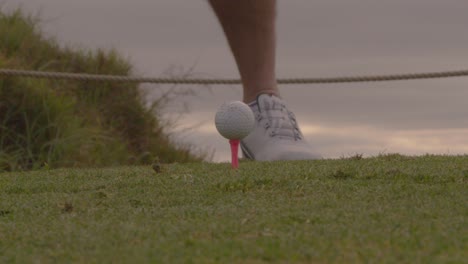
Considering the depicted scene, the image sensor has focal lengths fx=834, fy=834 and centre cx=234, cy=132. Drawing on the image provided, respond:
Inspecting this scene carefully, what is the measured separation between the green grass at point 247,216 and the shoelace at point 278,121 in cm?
72

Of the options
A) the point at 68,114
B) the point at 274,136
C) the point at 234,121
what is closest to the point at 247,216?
the point at 234,121

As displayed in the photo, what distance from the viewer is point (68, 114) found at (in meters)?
4.90

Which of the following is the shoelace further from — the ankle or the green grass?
the green grass

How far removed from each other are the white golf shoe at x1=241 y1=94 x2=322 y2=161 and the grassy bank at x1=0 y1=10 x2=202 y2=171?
1717 mm

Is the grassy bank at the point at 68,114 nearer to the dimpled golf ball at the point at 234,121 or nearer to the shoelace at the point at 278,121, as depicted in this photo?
the shoelace at the point at 278,121

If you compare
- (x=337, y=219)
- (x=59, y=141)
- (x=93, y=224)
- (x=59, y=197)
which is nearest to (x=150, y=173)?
(x=59, y=197)

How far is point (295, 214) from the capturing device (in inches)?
59.6

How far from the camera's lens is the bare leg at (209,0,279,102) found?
10.6 ft

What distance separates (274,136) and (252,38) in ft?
1.31

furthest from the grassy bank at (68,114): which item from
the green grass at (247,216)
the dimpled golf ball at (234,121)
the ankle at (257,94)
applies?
the green grass at (247,216)

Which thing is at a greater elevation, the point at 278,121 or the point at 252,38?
the point at 252,38

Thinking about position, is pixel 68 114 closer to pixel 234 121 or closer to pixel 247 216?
pixel 234 121

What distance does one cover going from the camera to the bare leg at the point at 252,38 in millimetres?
3225

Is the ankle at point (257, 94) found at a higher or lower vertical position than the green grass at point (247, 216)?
higher
